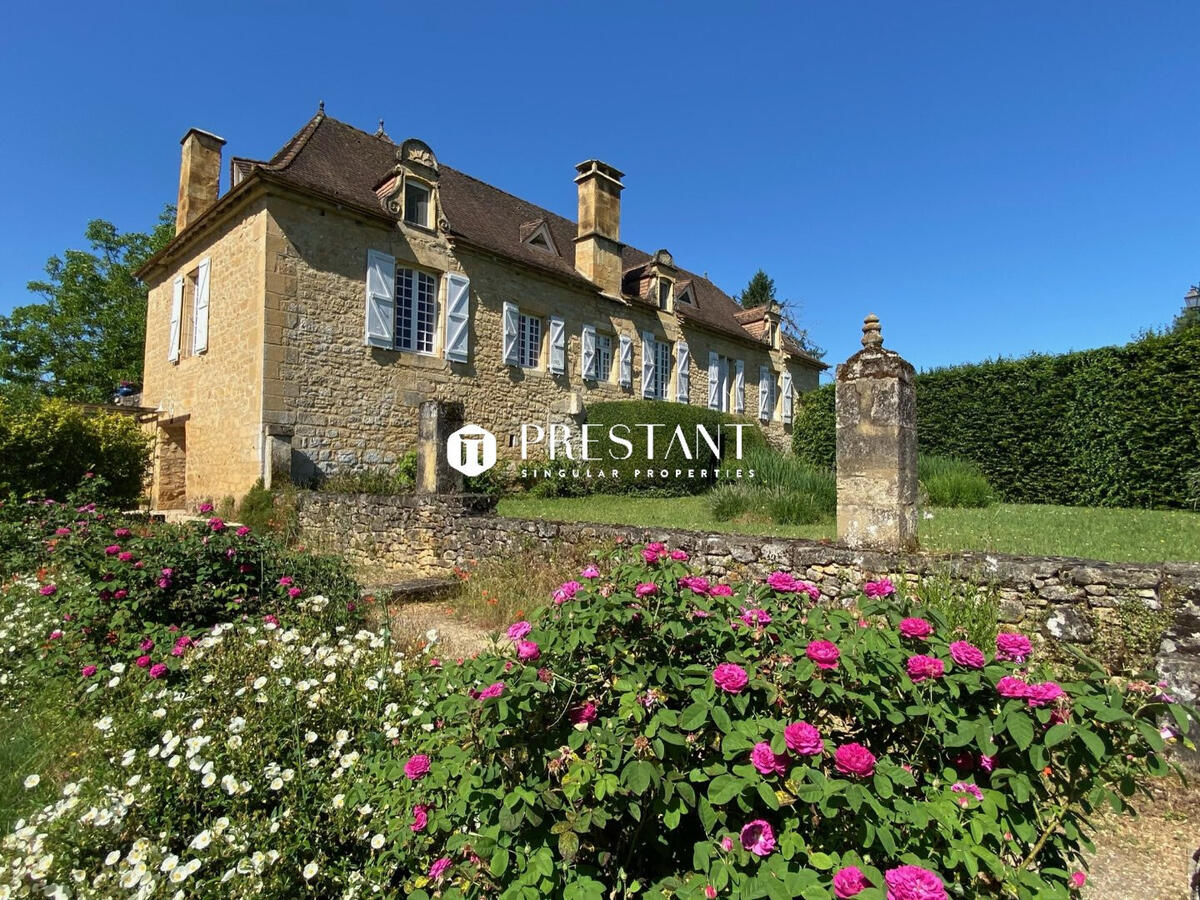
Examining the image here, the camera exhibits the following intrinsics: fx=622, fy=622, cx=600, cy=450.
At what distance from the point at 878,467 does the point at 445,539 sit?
497 centimetres

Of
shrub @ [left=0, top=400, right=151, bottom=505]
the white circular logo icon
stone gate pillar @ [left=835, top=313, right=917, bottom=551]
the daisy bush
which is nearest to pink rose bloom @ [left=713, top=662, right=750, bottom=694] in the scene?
the daisy bush

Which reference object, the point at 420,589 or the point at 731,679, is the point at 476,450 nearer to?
the point at 420,589

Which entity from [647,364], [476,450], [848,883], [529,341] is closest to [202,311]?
[476,450]

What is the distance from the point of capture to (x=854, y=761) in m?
1.33

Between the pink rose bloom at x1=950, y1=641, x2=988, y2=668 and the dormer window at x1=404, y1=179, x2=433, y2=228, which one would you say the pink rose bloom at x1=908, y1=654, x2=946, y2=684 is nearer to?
the pink rose bloom at x1=950, y1=641, x2=988, y2=668

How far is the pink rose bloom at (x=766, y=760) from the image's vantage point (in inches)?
53.0

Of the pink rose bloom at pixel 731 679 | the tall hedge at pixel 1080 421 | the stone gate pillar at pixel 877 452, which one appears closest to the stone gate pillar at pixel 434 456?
the stone gate pillar at pixel 877 452

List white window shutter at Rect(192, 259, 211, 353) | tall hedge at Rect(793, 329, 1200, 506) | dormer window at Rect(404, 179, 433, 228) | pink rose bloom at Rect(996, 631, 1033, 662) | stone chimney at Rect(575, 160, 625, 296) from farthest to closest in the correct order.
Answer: stone chimney at Rect(575, 160, 625, 296)
dormer window at Rect(404, 179, 433, 228)
white window shutter at Rect(192, 259, 211, 353)
tall hedge at Rect(793, 329, 1200, 506)
pink rose bloom at Rect(996, 631, 1033, 662)

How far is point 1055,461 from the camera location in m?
12.2

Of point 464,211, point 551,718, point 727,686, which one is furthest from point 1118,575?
point 464,211

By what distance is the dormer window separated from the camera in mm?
12789

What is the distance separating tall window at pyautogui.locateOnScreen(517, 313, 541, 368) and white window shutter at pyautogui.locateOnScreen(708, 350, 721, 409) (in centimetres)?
684

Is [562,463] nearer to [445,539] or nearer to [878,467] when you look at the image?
[445,539]

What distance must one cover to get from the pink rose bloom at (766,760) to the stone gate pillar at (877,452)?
3.76 m
